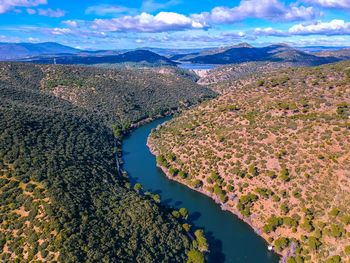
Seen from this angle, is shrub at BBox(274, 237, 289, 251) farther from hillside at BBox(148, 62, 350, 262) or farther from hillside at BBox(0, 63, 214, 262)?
hillside at BBox(0, 63, 214, 262)

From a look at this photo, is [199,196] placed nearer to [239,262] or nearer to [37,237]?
[239,262]

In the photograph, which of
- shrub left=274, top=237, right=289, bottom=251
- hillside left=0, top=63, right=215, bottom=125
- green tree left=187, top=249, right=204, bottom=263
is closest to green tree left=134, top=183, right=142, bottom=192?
green tree left=187, top=249, right=204, bottom=263

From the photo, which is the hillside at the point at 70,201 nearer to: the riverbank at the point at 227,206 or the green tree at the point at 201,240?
the green tree at the point at 201,240

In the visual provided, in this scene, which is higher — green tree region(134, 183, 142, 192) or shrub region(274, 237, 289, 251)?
green tree region(134, 183, 142, 192)

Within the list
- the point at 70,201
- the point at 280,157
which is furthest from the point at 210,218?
the point at 70,201

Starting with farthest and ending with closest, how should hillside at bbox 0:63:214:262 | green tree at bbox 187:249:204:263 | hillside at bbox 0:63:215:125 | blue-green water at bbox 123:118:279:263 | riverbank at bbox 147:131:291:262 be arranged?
1. hillside at bbox 0:63:215:125
2. riverbank at bbox 147:131:291:262
3. blue-green water at bbox 123:118:279:263
4. green tree at bbox 187:249:204:263
5. hillside at bbox 0:63:214:262

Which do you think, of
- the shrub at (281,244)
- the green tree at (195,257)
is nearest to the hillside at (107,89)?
the green tree at (195,257)
